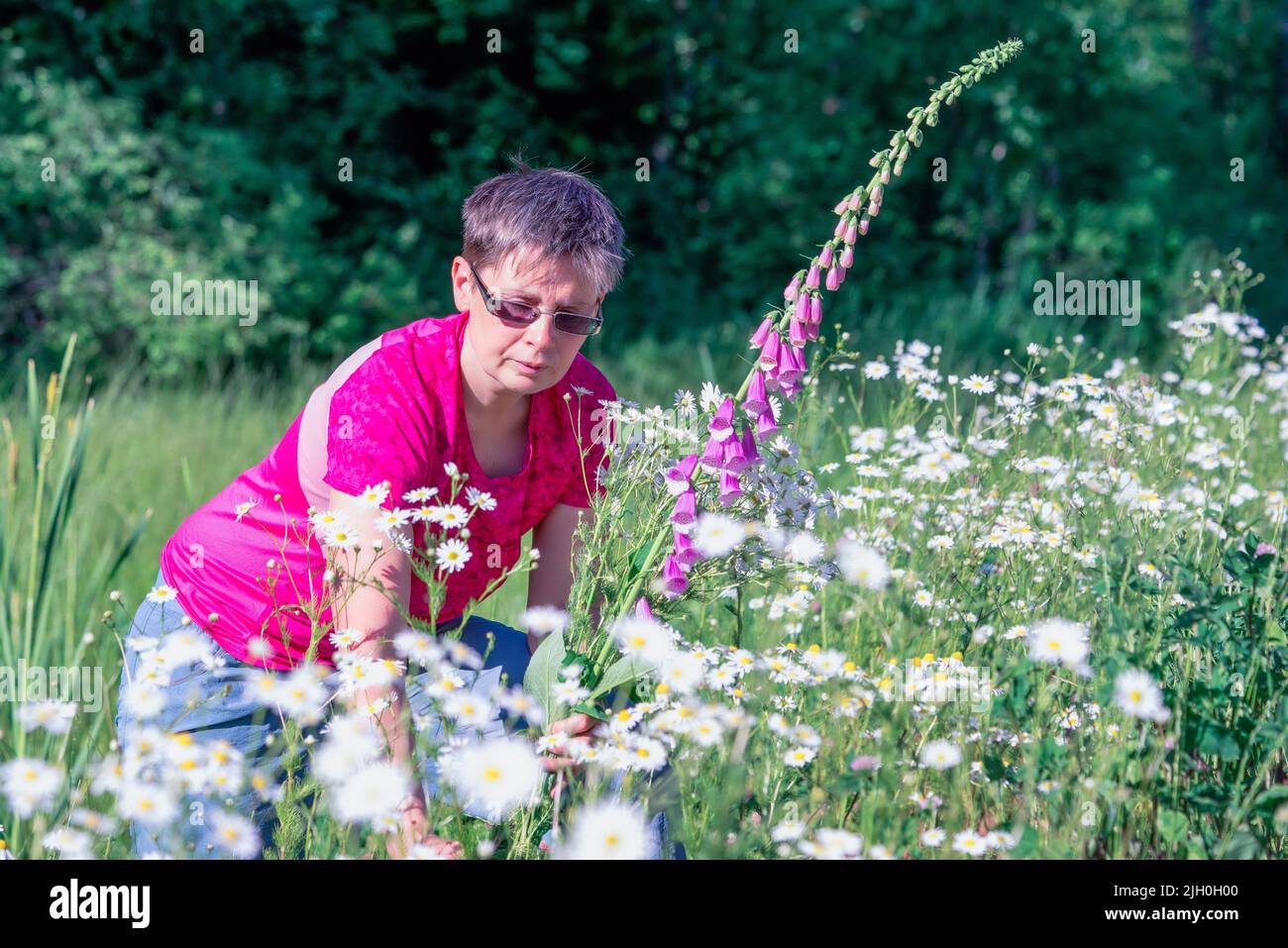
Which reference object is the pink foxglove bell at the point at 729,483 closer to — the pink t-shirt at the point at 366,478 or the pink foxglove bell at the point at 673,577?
the pink foxglove bell at the point at 673,577

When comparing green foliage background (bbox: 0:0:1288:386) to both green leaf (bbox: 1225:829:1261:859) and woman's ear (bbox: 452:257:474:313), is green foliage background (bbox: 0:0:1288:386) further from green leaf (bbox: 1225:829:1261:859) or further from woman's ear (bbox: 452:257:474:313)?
green leaf (bbox: 1225:829:1261:859)

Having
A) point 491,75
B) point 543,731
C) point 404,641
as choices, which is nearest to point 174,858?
point 404,641

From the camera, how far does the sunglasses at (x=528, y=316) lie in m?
2.42

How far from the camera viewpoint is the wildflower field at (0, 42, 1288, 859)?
1.69 meters

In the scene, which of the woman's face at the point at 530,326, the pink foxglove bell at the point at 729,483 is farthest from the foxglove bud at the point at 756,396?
the woman's face at the point at 530,326

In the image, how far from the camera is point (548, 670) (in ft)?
6.83

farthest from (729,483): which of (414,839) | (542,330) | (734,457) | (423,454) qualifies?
(414,839)

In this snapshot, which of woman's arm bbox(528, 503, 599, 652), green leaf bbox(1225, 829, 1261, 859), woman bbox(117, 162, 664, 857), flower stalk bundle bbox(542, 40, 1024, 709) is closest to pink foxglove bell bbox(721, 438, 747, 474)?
flower stalk bundle bbox(542, 40, 1024, 709)

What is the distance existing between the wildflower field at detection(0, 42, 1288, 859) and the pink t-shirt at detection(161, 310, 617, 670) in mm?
83

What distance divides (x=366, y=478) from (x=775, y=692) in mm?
868

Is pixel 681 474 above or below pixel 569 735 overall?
above

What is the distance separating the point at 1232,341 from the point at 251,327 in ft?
22.6

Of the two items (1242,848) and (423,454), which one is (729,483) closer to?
(423,454)
